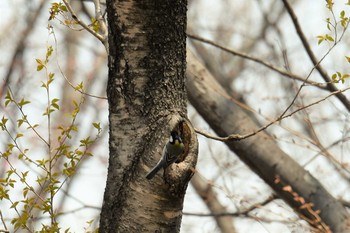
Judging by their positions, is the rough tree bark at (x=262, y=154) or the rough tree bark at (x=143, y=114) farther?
the rough tree bark at (x=262, y=154)

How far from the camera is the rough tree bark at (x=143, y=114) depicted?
252 cm

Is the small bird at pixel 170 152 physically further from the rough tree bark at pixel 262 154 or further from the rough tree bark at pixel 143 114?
the rough tree bark at pixel 262 154

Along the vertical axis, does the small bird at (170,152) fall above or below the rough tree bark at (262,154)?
below

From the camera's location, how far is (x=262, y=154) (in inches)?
202

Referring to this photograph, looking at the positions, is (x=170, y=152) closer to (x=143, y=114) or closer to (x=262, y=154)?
(x=143, y=114)

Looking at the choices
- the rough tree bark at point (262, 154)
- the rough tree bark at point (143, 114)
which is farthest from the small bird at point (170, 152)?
the rough tree bark at point (262, 154)

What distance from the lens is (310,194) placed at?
16.8 feet

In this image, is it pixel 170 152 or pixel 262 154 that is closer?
pixel 170 152

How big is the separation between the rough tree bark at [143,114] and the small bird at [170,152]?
0.08ft

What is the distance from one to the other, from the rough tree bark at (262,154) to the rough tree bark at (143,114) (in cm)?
250

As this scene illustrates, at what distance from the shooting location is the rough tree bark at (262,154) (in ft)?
16.7

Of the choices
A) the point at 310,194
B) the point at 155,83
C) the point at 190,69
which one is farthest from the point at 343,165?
the point at 155,83

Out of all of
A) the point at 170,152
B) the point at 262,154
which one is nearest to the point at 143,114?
the point at 170,152

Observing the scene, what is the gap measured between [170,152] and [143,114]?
0.21 metres
